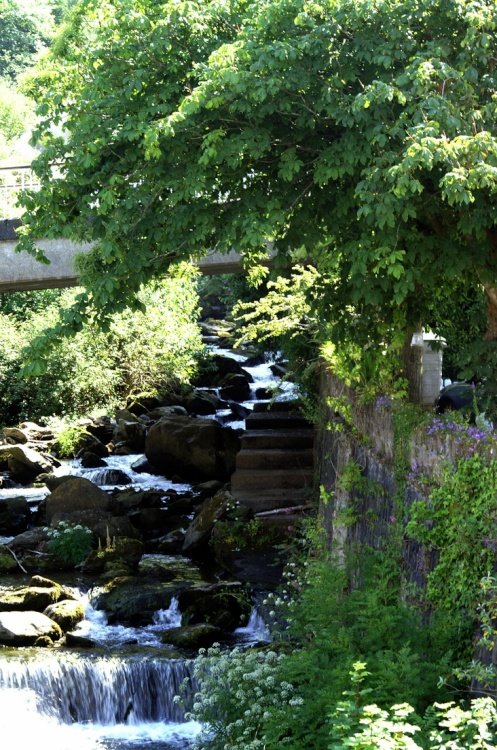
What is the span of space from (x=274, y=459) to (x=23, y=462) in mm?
6548

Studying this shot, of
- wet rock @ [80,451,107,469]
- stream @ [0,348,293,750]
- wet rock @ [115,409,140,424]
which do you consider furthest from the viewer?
wet rock @ [115,409,140,424]

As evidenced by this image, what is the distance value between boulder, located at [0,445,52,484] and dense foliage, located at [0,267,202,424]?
11.7 feet

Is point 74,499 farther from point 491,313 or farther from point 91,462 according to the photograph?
point 491,313

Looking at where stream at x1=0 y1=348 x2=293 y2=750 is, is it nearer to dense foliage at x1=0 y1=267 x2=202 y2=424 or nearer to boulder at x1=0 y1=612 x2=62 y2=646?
boulder at x1=0 y1=612 x2=62 y2=646

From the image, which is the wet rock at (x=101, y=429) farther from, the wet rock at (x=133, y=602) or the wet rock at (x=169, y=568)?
the wet rock at (x=133, y=602)

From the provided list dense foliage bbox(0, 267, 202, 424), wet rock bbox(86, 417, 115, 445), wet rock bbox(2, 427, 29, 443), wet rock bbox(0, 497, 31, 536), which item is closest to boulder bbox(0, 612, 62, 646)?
wet rock bbox(0, 497, 31, 536)

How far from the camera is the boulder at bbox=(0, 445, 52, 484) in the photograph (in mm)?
23703

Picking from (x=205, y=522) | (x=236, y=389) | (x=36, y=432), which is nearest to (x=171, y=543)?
(x=205, y=522)

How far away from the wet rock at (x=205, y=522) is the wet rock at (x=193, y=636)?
4096mm

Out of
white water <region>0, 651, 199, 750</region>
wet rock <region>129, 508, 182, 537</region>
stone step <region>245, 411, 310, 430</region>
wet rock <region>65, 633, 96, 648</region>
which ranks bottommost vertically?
white water <region>0, 651, 199, 750</region>

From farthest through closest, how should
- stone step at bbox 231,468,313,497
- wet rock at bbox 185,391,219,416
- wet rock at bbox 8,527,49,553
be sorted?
wet rock at bbox 185,391,219,416 < stone step at bbox 231,468,313,497 < wet rock at bbox 8,527,49,553

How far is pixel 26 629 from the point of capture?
13398 mm

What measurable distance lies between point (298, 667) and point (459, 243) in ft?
16.5

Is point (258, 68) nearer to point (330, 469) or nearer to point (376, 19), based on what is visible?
point (376, 19)
